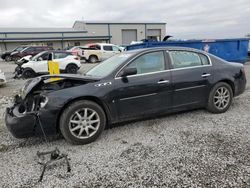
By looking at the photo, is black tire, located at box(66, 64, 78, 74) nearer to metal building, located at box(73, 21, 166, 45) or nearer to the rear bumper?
the rear bumper

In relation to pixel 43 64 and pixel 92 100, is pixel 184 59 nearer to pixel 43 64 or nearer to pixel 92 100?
pixel 92 100

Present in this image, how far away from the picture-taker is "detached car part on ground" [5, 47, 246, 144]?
3484mm

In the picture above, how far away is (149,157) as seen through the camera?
10.5 feet

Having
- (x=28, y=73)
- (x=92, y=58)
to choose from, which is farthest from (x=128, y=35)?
(x=28, y=73)

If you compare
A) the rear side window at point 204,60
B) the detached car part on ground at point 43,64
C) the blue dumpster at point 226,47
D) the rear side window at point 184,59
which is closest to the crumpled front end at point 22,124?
the rear side window at point 184,59

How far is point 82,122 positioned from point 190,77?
2.28 m

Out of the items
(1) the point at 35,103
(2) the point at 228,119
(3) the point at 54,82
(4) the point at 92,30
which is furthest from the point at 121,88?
(4) the point at 92,30

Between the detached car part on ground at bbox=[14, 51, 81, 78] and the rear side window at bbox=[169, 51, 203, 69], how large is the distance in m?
8.62

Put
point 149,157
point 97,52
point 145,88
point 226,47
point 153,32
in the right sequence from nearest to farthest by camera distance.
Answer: point 149,157
point 145,88
point 226,47
point 97,52
point 153,32

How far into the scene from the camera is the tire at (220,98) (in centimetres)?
469

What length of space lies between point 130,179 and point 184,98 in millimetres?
2242

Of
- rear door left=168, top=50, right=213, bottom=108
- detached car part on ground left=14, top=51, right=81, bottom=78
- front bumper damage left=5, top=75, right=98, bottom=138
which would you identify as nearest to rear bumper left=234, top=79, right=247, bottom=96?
rear door left=168, top=50, right=213, bottom=108

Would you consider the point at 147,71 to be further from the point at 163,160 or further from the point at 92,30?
the point at 92,30

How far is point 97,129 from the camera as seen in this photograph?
3711 millimetres
